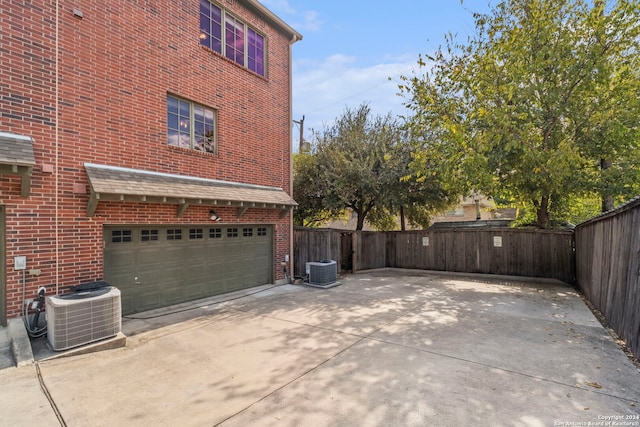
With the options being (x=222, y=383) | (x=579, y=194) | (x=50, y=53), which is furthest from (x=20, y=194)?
(x=579, y=194)

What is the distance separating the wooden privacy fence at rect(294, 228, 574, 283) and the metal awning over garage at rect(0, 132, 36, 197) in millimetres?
7559

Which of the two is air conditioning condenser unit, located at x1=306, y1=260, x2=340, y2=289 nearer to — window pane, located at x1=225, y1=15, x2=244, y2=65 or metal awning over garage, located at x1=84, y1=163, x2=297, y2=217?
metal awning over garage, located at x1=84, y1=163, x2=297, y2=217

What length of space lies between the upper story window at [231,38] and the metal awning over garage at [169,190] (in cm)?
358

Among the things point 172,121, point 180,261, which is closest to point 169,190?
point 180,261

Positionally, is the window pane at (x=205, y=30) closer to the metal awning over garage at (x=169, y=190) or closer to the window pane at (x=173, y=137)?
the window pane at (x=173, y=137)

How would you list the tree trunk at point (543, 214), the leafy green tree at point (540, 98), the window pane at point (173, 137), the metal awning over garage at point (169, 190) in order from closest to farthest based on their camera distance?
the metal awning over garage at point (169, 190)
the window pane at point (173, 137)
the leafy green tree at point (540, 98)
the tree trunk at point (543, 214)

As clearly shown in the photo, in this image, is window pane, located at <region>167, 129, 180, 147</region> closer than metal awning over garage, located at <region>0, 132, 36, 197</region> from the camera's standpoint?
No

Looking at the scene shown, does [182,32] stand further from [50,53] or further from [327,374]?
[327,374]

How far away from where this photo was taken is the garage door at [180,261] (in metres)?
6.26

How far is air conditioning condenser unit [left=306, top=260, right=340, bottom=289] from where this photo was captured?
9.57m

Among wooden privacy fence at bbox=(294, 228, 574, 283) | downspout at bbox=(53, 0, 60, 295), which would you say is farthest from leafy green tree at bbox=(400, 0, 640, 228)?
downspout at bbox=(53, 0, 60, 295)

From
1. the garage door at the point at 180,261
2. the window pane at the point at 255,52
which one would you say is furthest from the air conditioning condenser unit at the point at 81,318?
the window pane at the point at 255,52

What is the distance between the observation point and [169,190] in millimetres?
6516

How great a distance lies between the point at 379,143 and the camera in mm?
13695
